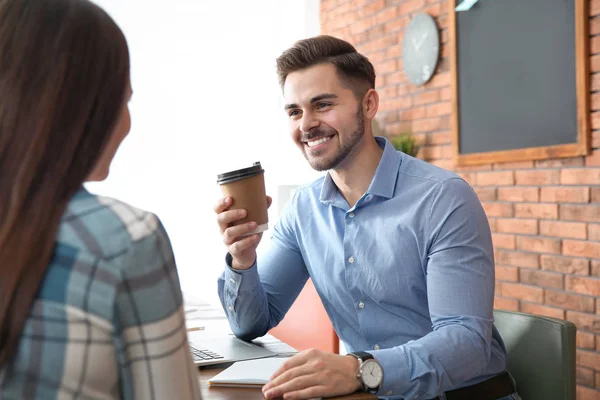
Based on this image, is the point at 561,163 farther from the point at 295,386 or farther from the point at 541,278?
the point at 295,386

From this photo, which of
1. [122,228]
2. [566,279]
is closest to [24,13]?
[122,228]

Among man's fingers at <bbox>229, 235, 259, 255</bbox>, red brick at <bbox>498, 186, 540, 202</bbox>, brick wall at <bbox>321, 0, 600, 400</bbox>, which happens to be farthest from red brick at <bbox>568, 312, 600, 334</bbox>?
man's fingers at <bbox>229, 235, 259, 255</bbox>

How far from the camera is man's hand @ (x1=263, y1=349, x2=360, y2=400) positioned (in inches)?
40.9

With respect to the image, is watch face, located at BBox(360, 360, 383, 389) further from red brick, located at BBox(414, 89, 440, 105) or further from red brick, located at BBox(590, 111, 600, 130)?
red brick, located at BBox(414, 89, 440, 105)

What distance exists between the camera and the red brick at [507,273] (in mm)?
3086

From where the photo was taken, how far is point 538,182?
291 cm

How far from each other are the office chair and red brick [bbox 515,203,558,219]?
1406mm

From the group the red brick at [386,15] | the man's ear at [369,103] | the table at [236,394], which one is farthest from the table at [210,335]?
the red brick at [386,15]

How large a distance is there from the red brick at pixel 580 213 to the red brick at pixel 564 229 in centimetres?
2

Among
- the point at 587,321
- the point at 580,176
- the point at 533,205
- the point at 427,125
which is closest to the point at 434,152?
the point at 427,125

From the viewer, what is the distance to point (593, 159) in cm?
260

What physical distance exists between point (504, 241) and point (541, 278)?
0.29 metres

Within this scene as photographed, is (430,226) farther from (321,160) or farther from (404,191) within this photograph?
(321,160)

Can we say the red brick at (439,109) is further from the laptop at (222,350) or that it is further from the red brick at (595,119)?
the laptop at (222,350)
